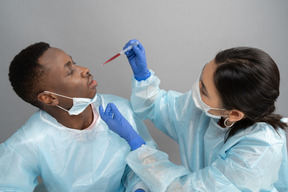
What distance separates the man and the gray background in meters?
0.38

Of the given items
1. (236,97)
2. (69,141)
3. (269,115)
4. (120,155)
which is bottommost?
(120,155)

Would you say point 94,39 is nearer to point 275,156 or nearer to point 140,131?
point 140,131

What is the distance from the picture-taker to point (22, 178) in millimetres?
1057

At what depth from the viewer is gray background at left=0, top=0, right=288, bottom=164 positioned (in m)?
1.35

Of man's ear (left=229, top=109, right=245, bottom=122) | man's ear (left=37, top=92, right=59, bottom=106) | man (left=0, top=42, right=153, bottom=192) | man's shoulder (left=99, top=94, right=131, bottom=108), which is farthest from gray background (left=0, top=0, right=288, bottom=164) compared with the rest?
man's ear (left=229, top=109, right=245, bottom=122)

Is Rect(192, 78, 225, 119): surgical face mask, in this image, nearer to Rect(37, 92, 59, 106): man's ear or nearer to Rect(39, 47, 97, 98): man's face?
Rect(39, 47, 97, 98): man's face

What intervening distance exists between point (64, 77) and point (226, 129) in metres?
0.74

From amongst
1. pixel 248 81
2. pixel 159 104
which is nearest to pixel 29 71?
pixel 159 104

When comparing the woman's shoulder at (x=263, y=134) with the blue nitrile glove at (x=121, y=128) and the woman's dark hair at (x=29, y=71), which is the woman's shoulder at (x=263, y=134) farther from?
the woman's dark hair at (x=29, y=71)

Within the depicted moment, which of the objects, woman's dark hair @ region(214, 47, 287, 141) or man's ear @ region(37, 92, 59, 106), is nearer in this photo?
woman's dark hair @ region(214, 47, 287, 141)

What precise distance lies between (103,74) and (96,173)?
636 mm

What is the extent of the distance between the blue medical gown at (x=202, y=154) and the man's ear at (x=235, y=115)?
2.8 inches

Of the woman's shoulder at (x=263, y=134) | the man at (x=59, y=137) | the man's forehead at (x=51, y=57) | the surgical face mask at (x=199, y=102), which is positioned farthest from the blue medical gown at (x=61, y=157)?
the woman's shoulder at (x=263, y=134)

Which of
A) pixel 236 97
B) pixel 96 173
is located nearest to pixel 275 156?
pixel 236 97
